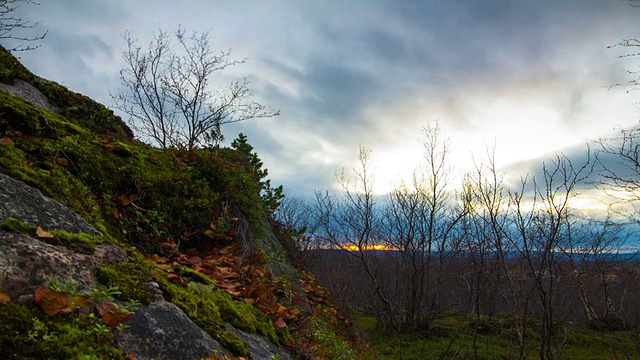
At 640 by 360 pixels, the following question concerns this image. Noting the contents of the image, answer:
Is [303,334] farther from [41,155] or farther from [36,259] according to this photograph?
[41,155]

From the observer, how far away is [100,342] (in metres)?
1.46

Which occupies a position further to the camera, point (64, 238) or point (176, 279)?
point (176, 279)

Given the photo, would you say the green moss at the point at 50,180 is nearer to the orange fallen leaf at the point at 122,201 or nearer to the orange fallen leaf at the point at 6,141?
the orange fallen leaf at the point at 6,141

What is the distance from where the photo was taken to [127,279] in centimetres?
202

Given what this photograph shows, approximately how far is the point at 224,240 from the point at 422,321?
14175 mm

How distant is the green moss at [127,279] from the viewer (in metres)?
1.89

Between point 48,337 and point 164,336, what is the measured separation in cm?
58

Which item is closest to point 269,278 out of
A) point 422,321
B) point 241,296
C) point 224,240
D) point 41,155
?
point 224,240

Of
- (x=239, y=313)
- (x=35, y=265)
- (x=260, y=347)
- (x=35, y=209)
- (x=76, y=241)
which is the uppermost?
(x=35, y=209)

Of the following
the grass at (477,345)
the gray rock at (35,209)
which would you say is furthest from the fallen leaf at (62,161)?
the grass at (477,345)

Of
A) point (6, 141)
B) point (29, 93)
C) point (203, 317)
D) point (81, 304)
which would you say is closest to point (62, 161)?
point (6, 141)

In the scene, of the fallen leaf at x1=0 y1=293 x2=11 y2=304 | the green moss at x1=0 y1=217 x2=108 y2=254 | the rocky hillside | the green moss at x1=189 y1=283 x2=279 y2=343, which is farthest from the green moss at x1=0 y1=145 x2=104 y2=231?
the fallen leaf at x1=0 y1=293 x2=11 y2=304

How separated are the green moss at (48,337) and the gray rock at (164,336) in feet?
0.47

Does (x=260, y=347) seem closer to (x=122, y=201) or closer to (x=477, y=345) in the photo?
(x=122, y=201)
